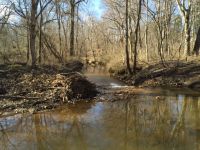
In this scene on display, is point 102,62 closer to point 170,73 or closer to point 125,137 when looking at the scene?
point 170,73

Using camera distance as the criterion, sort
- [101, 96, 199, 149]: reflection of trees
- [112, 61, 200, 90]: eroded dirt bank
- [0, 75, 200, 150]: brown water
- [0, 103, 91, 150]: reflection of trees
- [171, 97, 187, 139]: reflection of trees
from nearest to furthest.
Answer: [0, 75, 200, 150]: brown water → [0, 103, 91, 150]: reflection of trees → [101, 96, 199, 149]: reflection of trees → [171, 97, 187, 139]: reflection of trees → [112, 61, 200, 90]: eroded dirt bank

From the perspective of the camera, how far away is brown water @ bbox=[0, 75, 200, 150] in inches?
347

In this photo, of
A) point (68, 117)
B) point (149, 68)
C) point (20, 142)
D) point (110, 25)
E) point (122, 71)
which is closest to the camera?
point (20, 142)

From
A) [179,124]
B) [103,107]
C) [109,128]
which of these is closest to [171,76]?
[103,107]

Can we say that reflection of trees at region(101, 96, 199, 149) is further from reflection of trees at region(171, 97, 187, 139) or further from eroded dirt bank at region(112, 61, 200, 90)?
eroded dirt bank at region(112, 61, 200, 90)

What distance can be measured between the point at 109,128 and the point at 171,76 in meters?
12.5

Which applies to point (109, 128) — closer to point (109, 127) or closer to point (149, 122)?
point (109, 127)

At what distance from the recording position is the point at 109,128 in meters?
10.5

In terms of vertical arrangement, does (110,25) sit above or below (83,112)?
above

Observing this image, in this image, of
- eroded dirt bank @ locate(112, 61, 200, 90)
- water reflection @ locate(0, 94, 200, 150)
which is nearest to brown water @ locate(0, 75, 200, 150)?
water reflection @ locate(0, 94, 200, 150)

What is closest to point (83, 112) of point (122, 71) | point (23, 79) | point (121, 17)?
point (23, 79)

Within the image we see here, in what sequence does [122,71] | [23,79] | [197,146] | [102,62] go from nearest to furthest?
[197,146], [23,79], [122,71], [102,62]

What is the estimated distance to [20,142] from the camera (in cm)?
916

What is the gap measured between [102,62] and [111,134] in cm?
3610
